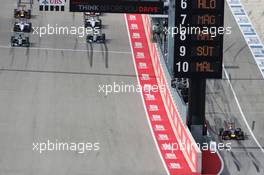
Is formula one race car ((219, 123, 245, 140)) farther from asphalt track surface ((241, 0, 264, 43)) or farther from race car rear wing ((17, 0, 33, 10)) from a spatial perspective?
race car rear wing ((17, 0, 33, 10))

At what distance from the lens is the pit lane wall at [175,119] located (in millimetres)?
31930

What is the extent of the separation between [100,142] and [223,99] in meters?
7.81

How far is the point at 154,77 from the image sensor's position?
4138 centimetres

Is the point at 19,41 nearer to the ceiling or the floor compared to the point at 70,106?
nearer to the ceiling

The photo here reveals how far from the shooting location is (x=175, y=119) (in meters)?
35.9

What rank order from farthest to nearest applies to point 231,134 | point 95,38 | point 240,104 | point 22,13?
point 22,13 → point 95,38 → point 240,104 → point 231,134

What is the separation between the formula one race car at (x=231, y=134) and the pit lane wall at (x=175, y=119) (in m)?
1.96

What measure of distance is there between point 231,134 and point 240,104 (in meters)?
4.00

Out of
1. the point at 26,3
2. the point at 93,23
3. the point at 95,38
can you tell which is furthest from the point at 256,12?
the point at 26,3

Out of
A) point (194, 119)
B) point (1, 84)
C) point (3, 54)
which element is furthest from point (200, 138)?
point (3, 54)

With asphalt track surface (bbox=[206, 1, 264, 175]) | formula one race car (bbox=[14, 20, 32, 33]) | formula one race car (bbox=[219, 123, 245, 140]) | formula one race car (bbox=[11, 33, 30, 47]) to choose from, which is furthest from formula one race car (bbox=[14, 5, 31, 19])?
formula one race car (bbox=[219, 123, 245, 140])

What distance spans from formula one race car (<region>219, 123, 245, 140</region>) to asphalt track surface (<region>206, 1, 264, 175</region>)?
0.79 ft

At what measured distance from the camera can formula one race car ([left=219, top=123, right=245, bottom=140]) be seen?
35.6 metres

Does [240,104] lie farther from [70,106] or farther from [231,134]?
[70,106]
